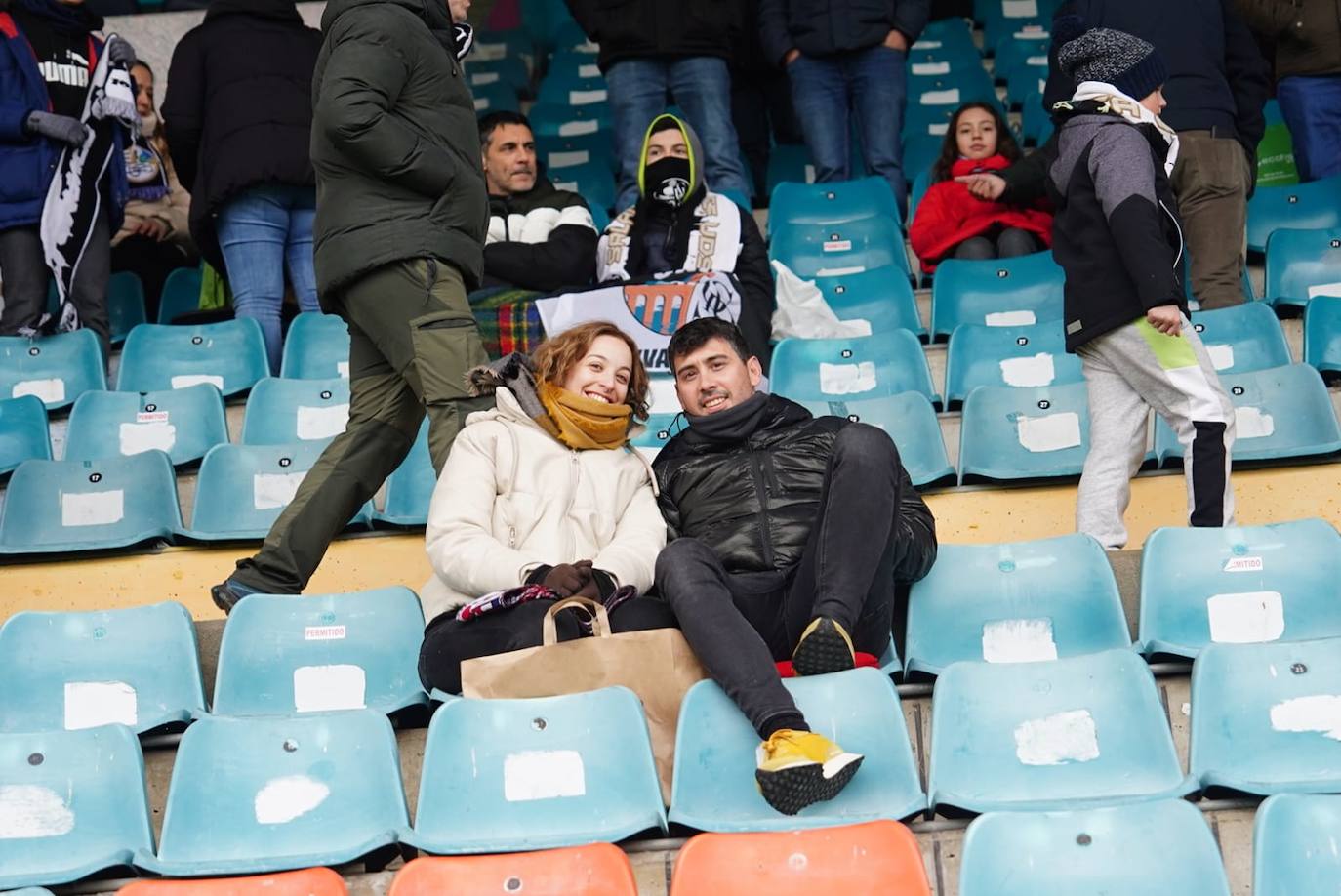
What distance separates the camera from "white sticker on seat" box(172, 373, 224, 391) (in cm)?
553

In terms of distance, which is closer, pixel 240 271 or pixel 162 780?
pixel 162 780

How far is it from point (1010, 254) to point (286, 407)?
7.26 feet

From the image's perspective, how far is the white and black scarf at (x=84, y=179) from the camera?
5.56 meters

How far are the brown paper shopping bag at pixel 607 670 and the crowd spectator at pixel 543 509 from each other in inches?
2.4

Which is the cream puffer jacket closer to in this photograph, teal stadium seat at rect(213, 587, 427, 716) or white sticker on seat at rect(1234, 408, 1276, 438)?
teal stadium seat at rect(213, 587, 427, 716)

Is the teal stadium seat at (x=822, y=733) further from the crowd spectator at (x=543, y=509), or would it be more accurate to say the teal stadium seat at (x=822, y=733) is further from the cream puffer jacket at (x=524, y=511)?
the cream puffer jacket at (x=524, y=511)

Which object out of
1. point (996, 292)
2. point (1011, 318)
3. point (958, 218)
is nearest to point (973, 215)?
point (958, 218)

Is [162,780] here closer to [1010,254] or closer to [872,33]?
[1010,254]

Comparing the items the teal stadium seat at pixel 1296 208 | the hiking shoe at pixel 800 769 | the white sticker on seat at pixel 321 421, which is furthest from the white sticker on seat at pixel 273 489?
the teal stadium seat at pixel 1296 208

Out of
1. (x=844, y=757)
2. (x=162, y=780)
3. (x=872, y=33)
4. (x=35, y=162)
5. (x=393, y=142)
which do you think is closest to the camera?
(x=844, y=757)

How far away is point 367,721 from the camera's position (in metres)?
3.33

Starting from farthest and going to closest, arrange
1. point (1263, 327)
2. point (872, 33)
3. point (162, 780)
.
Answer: point (872, 33)
point (1263, 327)
point (162, 780)

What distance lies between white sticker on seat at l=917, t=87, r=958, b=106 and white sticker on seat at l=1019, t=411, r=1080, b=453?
307cm

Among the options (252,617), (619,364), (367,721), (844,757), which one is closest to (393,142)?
(619,364)
